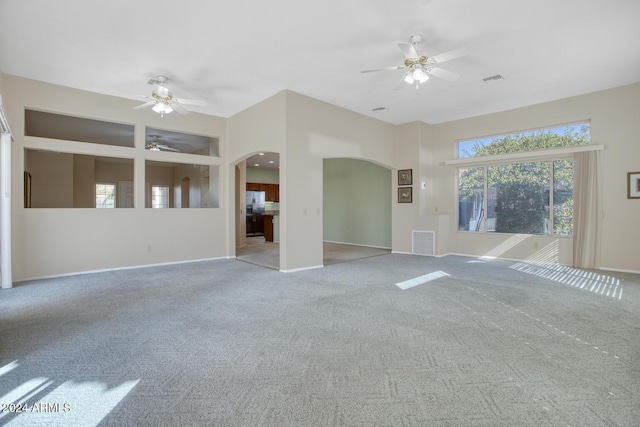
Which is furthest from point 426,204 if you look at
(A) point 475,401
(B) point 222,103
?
(A) point 475,401

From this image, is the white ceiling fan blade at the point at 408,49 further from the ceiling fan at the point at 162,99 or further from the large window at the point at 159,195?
the large window at the point at 159,195

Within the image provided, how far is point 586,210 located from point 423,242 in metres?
3.19

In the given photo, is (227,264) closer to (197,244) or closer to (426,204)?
(197,244)

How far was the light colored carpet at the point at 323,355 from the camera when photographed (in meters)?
1.83

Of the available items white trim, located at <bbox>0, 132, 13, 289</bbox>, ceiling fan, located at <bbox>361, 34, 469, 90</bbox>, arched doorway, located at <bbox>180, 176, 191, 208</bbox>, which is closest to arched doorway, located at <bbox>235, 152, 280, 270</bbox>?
arched doorway, located at <bbox>180, 176, 191, 208</bbox>

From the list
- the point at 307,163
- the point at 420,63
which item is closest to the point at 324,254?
the point at 307,163

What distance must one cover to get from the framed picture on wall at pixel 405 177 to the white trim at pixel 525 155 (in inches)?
37.5

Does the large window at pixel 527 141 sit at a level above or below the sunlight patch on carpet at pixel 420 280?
above

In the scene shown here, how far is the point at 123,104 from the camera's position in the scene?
6059 millimetres

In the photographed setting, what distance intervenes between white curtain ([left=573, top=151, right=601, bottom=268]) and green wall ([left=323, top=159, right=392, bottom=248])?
4.18m

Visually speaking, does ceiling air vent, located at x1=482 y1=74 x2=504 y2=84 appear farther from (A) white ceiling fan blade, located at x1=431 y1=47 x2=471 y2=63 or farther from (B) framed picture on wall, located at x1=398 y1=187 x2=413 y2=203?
(B) framed picture on wall, located at x1=398 y1=187 x2=413 y2=203

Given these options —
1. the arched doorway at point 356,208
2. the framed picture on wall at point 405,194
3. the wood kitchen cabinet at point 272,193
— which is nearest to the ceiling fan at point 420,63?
the framed picture on wall at point 405,194

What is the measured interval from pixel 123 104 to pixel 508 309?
285 inches

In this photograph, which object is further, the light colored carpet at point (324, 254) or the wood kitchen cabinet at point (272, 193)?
the wood kitchen cabinet at point (272, 193)
